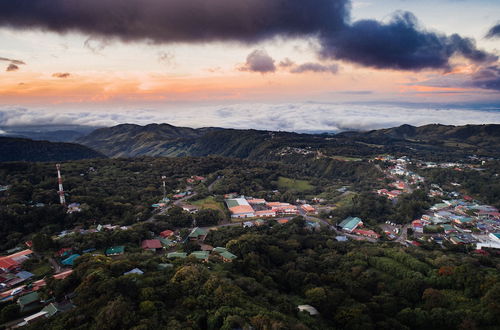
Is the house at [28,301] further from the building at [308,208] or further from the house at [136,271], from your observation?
the building at [308,208]

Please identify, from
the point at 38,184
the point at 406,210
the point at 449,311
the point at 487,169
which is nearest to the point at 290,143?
the point at 487,169

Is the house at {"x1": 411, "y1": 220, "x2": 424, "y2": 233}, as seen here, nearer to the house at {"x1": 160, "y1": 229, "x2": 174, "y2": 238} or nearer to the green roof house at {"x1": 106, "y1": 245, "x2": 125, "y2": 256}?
the house at {"x1": 160, "y1": 229, "x2": 174, "y2": 238}

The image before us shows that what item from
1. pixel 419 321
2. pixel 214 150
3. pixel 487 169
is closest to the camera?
pixel 419 321

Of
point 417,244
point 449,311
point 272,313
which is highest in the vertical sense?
point 272,313

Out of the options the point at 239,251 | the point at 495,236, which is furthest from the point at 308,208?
the point at 495,236

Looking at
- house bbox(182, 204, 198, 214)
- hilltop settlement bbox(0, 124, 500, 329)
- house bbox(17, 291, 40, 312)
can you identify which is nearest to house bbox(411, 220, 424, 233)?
hilltop settlement bbox(0, 124, 500, 329)

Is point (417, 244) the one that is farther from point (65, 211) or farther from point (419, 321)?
point (65, 211)

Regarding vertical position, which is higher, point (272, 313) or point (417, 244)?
point (272, 313)
